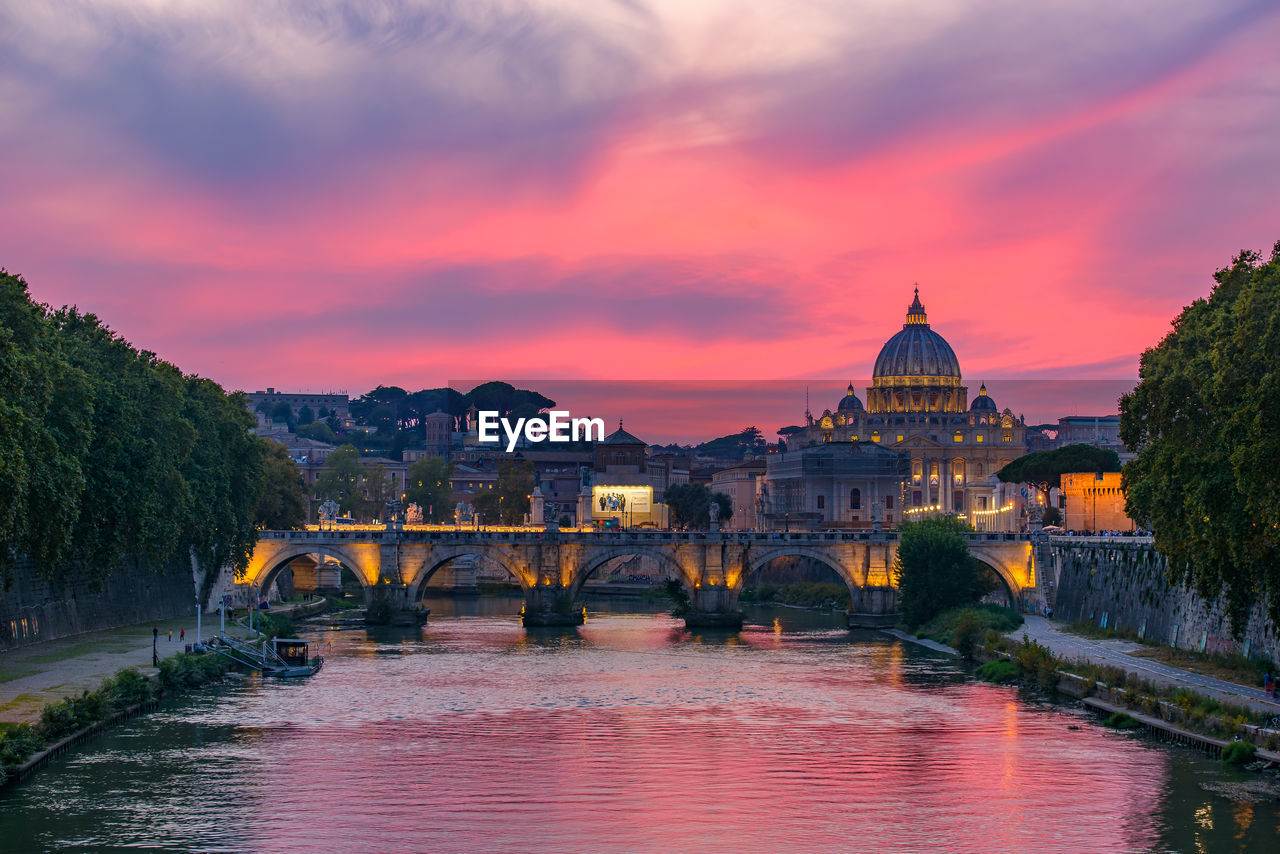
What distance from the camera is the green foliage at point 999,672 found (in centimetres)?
6194

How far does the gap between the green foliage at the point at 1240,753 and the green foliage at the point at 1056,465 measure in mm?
91818

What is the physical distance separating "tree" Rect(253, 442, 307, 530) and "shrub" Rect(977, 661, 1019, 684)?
54.7m

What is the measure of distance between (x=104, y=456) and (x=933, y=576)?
45628 mm

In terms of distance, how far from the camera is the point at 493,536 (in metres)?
96.9

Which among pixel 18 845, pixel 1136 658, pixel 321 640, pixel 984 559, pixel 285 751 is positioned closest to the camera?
pixel 18 845

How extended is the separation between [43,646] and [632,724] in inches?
929

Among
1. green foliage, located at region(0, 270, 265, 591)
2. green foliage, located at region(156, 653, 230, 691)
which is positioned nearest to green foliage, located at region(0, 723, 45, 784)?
green foliage, located at region(0, 270, 265, 591)

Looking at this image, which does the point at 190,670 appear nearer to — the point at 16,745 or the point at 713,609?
the point at 16,745

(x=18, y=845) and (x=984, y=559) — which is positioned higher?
(x=984, y=559)

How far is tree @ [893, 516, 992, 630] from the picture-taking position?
87.3 m

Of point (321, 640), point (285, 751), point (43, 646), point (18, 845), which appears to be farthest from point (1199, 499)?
point (321, 640)

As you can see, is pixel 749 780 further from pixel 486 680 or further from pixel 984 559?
pixel 984 559

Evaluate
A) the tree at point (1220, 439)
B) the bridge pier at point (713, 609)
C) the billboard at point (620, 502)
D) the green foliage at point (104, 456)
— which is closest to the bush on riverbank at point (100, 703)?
the green foliage at point (104, 456)

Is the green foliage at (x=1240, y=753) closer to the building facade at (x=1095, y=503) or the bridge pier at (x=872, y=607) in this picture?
the bridge pier at (x=872, y=607)
